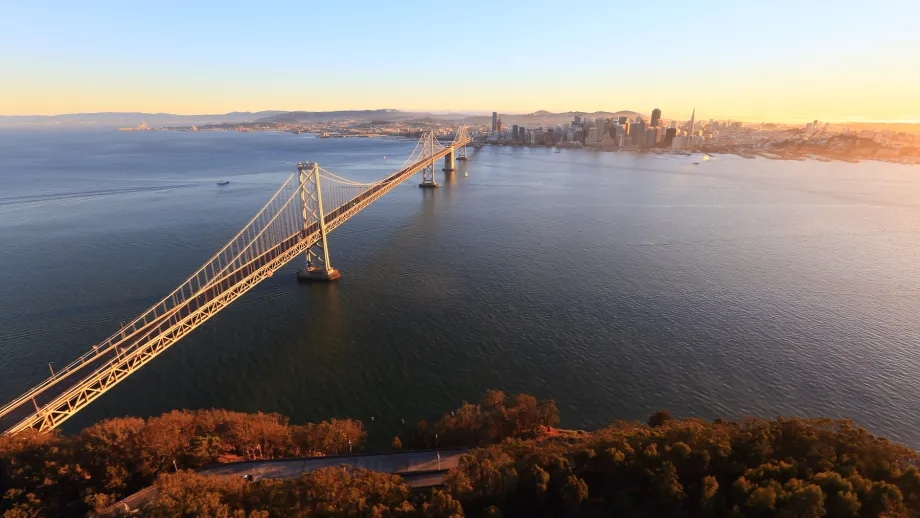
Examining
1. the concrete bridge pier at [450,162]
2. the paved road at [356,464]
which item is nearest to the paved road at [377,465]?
the paved road at [356,464]

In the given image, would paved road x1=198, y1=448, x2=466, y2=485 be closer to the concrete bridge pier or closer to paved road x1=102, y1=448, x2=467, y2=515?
paved road x1=102, y1=448, x2=467, y2=515

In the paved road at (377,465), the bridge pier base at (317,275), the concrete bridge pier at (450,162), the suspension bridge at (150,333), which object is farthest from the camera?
the concrete bridge pier at (450,162)

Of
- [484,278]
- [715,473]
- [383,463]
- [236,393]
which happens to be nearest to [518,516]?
[383,463]

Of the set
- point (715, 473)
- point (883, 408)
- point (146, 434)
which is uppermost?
point (146, 434)

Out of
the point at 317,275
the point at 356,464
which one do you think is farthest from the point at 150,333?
the point at 317,275

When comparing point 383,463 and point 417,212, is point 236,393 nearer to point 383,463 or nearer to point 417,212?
point 383,463

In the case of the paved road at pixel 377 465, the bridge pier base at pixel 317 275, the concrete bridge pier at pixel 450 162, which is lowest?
the paved road at pixel 377 465

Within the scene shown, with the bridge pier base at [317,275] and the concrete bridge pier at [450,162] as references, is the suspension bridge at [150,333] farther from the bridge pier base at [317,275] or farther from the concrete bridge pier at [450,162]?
the concrete bridge pier at [450,162]

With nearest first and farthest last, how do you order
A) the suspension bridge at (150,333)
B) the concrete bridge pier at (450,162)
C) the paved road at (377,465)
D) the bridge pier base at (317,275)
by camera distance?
the paved road at (377,465), the suspension bridge at (150,333), the bridge pier base at (317,275), the concrete bridge pier at (450,162)
